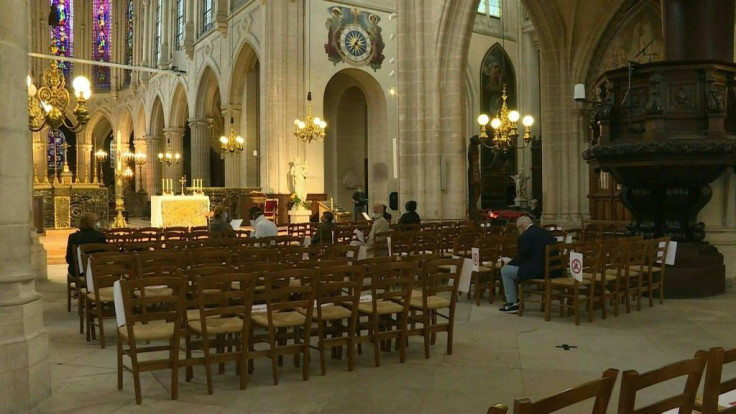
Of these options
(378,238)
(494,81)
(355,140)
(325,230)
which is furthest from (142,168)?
(378,238)

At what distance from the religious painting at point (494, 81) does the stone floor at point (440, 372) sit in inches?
838

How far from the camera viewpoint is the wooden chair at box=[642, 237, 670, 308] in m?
7.79

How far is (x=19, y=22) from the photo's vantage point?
4336mm

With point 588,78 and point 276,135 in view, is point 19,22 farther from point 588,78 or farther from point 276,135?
point 276,135

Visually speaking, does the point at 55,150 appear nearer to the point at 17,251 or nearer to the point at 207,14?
the point at 207,14

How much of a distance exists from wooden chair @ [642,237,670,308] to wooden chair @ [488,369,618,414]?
615 cm

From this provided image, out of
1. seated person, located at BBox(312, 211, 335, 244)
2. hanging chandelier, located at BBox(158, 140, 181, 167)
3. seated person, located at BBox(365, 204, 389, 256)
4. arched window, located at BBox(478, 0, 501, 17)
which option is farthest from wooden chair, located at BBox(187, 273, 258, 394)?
hanging chandelier, located at BBox(158, 140, 181, 167)

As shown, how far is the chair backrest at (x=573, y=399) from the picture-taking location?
1868 mm

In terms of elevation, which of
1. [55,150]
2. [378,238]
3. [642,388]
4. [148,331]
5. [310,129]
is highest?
[55,150]

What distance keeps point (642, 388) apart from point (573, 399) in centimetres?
34

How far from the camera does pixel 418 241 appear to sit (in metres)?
9.66

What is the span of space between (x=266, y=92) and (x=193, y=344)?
746 inches

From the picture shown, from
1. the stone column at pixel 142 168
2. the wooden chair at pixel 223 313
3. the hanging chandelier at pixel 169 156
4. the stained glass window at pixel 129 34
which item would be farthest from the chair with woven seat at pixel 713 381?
the stained glass window at pixel 129 34

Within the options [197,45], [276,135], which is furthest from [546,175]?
[197,45]
